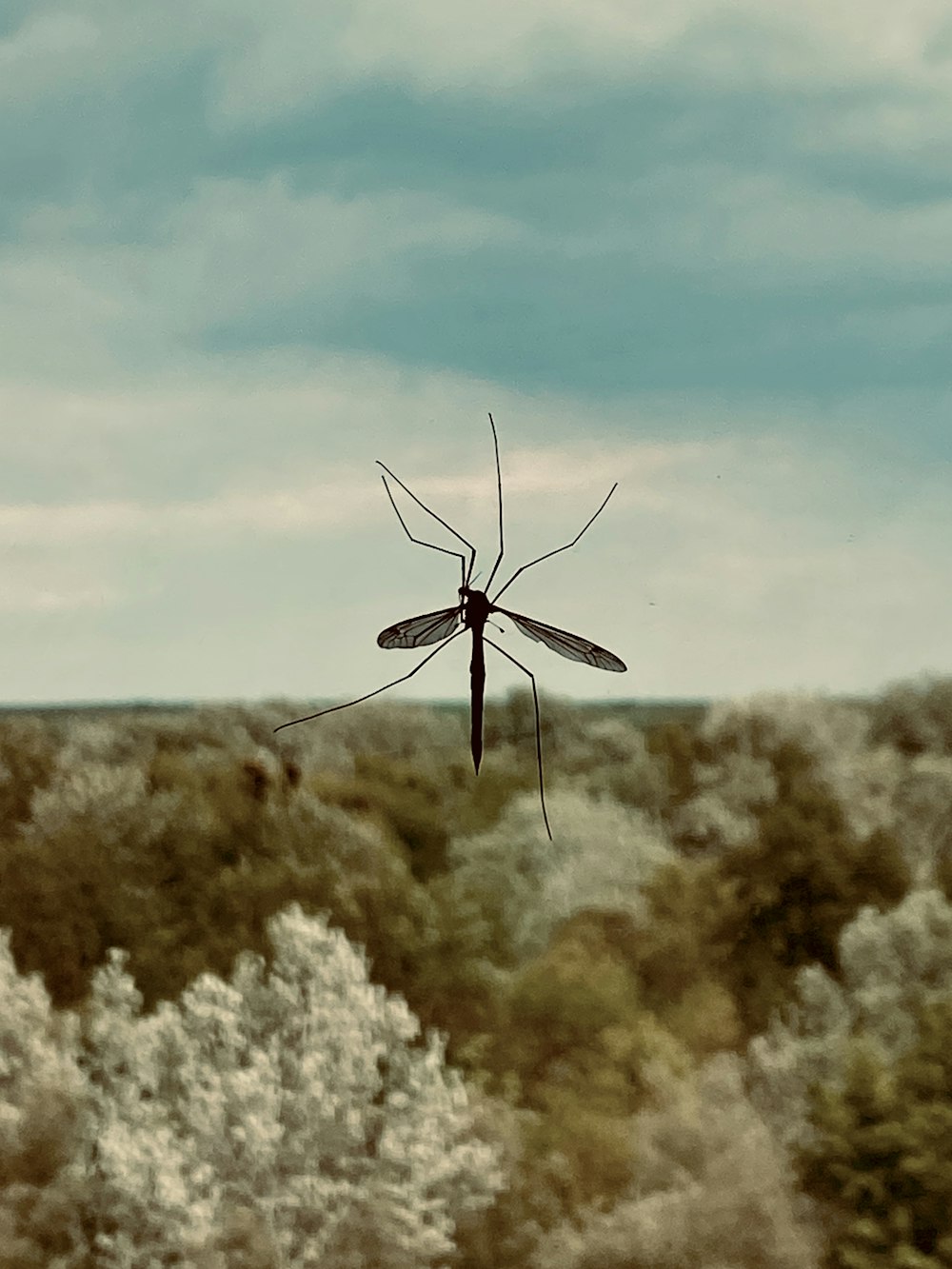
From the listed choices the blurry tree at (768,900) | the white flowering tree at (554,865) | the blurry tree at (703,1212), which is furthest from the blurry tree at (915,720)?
the blurry tree at (703,1212)

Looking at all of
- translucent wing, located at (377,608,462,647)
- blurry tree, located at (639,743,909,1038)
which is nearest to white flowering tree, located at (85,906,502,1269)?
blurry tree, located at (639,743,909,1038)

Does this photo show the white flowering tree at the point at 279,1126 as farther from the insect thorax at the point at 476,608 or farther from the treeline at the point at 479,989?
the insect thorax at the point at 476,608

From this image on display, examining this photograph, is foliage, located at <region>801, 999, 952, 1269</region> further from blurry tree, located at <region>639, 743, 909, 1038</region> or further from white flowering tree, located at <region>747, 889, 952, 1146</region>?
blurry tree, located at <region>639, 743, 909, 1038</region>

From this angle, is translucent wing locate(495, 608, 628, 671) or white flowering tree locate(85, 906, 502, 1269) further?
white flowering tree locate(85, 906, 502, 1269)

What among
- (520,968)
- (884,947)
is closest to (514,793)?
(520,968)

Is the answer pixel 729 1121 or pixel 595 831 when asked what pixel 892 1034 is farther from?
pixel 595 831

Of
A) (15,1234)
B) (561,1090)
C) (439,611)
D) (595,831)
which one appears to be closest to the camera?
(439,611)

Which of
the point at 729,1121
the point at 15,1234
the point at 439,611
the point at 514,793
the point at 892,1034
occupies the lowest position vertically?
the point at 15,1234
